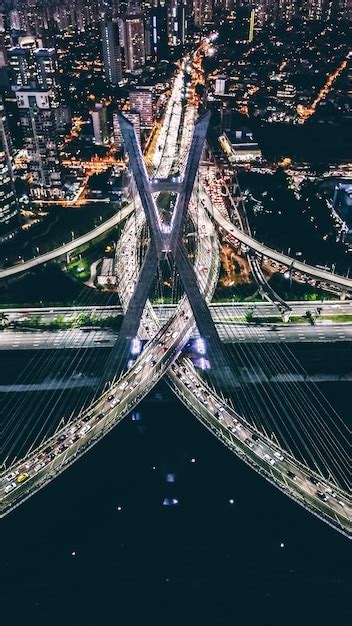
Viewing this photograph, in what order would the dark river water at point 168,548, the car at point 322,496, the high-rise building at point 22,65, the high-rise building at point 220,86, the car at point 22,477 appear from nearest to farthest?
the dark river water at point 168,548 < the car at point 322,496 < the car at point 22,477 < the high-rise building at point 22,65 < the high-rise building at point 220,86

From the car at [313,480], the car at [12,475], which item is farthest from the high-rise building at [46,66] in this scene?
the car at [313,480]

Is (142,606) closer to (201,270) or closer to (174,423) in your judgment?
(174,423)

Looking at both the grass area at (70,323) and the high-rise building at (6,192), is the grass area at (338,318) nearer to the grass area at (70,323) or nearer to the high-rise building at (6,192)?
the grass area at (70,323)

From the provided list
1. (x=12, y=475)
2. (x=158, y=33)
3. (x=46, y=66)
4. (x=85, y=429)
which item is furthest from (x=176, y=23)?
(x=12, y=475)

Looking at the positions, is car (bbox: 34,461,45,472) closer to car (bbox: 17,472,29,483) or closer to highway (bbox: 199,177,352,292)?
car (bbox: 17,472,29,483)

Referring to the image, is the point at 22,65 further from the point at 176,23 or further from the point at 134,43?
the point at 176,23

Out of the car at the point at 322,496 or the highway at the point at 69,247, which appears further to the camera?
the highway at the point at 69,247

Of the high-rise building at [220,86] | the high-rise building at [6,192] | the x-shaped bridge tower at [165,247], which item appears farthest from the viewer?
the high-rise building at [220,86]
